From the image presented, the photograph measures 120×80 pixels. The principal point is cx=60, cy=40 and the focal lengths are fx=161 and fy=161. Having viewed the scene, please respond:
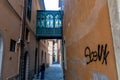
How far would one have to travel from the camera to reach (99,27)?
2.91m

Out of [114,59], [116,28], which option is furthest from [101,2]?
[114,59]

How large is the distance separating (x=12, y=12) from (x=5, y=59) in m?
2.21

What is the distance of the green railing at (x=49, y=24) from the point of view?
49.4 ft

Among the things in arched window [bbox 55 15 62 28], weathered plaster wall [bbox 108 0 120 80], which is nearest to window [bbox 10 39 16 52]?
weathered plaster wall [bbox 108 0 120 80]

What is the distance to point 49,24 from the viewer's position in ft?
49.9

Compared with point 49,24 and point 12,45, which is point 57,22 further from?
point 12,45

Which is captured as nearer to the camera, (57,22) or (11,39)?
(11,39)

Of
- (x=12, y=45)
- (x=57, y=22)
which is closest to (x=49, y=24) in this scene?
(x=57, y=22)

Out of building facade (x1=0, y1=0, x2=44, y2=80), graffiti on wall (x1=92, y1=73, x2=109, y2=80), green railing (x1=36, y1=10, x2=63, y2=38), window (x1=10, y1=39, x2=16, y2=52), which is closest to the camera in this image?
graffiti on wall (x1=92, y1=73, x2=109, y2=80)

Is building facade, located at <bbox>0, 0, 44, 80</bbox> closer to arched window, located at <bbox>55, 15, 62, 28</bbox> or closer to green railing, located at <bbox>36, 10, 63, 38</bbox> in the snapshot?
green railing, located at <bbox>36, 10, 63, 38</bbox>

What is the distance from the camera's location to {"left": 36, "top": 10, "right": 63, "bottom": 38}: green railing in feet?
49.4

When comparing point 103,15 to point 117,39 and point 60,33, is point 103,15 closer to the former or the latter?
point 117,39

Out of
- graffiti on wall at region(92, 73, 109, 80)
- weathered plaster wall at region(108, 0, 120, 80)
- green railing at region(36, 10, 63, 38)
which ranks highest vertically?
green railing at region(36, 10, 63, 38)

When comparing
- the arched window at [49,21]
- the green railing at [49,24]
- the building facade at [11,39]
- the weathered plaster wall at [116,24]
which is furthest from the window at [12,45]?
the arched window at [49,21]
